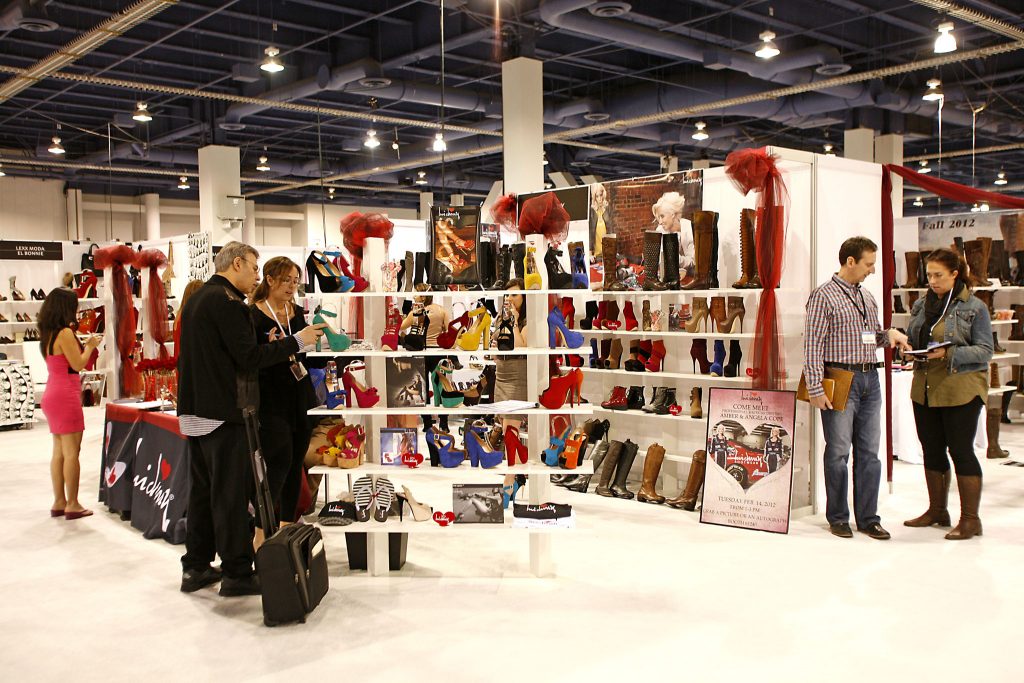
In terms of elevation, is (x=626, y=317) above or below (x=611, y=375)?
above

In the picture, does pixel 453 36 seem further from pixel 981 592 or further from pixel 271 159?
pixel 271 159

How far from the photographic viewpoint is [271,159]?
19.9 meters

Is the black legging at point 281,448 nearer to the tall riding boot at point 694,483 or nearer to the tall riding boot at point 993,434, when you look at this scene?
the tall riding boot at point 694,483

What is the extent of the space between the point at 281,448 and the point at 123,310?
12.6 feet

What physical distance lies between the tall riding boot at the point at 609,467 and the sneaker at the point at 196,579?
119 inches

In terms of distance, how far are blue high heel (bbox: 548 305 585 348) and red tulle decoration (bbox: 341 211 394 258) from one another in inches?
41.5

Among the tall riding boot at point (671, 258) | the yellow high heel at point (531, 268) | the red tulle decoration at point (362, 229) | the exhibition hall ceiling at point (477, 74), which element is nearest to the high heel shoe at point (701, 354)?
the tall riding boot at point (671, 258)

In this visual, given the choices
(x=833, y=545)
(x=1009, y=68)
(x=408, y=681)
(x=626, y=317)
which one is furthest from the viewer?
(x=1009, y=68)

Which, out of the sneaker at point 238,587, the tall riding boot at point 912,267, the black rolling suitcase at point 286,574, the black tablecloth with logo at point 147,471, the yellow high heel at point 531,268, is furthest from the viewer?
the tall riding boot at point 912,267

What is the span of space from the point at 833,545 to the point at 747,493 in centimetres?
63

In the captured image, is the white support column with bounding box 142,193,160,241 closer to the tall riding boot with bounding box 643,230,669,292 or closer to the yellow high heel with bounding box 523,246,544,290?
the tall riding boot with bounding box 643,230,669,292

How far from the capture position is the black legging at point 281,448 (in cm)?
438

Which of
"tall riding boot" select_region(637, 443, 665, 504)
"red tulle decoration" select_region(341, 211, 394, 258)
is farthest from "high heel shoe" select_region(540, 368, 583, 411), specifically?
"tall riding boot" select_region(637, 443, 665, 504)

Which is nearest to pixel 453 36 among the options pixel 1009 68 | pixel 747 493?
pixel 747 493
